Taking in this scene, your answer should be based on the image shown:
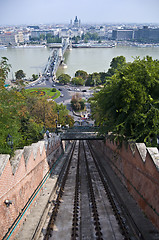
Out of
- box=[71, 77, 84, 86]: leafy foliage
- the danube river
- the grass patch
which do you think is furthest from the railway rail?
the danube river

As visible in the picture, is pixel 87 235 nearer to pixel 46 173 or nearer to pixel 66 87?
pixel 46 173

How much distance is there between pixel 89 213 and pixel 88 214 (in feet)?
0.23

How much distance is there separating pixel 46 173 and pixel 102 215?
393cm

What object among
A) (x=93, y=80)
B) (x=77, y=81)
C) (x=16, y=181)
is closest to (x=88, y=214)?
(x=16, y=181)

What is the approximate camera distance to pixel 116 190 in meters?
8.94

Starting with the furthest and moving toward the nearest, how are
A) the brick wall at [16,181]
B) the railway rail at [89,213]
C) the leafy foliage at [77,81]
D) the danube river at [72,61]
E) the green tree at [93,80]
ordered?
the danube river at [72,61] → the leafy foliage at [77,81] → the green tree at [93,80] → the railway rail at [89,213] → the brick wall at [16,181]

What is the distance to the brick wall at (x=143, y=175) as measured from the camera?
6098 mm

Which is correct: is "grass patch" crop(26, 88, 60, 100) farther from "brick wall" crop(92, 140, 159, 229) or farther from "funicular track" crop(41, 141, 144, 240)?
"brick wall" crop(92, 140, 159, 229)

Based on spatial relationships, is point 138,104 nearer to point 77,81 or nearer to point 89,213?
point 89,213

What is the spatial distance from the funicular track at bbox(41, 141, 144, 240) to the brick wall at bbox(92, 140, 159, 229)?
0.74 m

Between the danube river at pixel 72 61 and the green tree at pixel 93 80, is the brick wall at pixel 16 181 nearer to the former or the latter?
the green tree at pixel 93 80

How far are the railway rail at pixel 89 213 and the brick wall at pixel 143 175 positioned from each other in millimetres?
642

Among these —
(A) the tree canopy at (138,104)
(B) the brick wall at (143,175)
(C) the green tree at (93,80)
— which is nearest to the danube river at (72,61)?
(C) the green tree at (93,80)

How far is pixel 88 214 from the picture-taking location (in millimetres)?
7160
